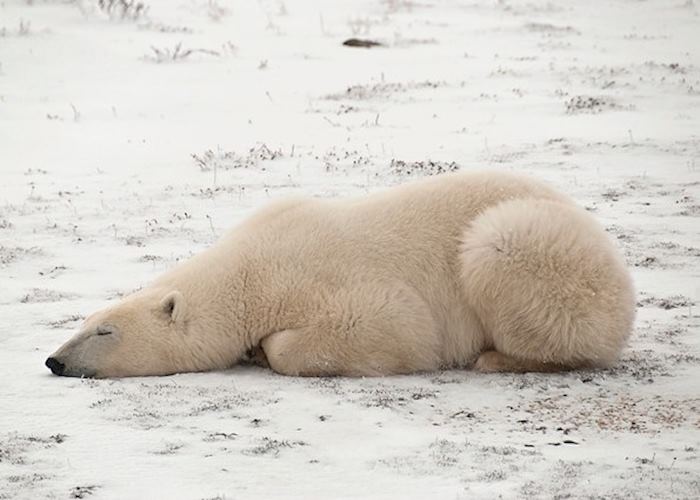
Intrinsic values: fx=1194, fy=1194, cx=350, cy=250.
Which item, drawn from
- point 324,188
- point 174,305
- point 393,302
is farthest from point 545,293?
point 324,188

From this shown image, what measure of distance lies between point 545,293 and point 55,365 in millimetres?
2455

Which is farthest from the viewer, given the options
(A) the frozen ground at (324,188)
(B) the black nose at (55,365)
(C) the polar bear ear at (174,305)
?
(C) the polar bear ear at (174,305)

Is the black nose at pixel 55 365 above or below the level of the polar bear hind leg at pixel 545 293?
below

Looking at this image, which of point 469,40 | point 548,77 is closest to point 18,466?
point 548,77

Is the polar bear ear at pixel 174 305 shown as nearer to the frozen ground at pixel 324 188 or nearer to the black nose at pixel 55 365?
the frozen ground at pixel 324 188

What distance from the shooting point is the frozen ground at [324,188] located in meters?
4.73

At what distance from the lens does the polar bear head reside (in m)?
5.96

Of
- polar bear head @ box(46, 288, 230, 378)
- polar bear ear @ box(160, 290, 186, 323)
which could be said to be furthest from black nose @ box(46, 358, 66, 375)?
polar bear ear @ box(160, 290, 186, 323)

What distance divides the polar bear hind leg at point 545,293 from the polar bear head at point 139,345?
1.41m

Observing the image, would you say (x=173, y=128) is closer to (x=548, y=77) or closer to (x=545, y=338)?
(x=548, y=77)

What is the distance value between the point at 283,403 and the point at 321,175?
566cm

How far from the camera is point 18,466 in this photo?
4.67 meters

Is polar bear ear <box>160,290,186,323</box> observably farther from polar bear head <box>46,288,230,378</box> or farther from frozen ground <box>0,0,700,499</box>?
frozen ground <box>0,0,700,499</box>

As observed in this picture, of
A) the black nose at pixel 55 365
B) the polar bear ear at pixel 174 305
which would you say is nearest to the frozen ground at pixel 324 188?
the black nose at pixel 55 365
